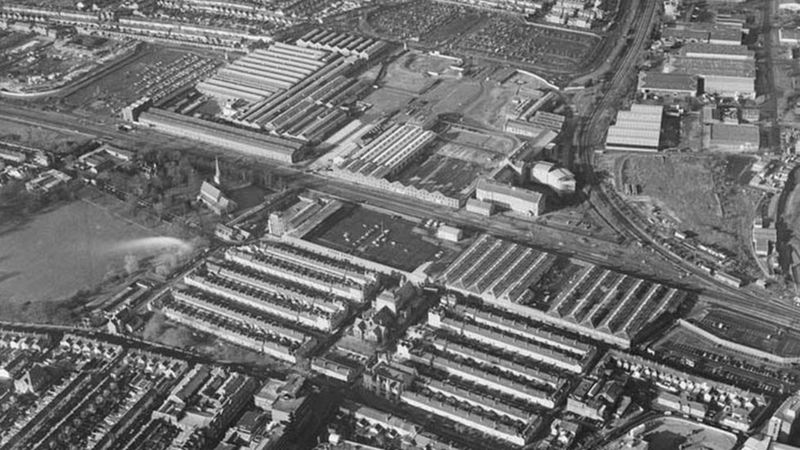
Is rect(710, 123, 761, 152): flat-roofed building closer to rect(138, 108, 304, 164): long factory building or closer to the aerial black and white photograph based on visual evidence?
the aerial black and white photograph

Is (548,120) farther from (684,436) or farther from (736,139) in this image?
(684,436)

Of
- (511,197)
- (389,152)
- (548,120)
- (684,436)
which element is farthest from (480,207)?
(684,436)

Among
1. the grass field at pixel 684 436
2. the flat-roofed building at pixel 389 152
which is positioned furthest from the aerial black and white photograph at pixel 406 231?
the flat-roofed building at pixel 389 152

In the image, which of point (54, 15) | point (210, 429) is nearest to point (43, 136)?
point (54, 15)

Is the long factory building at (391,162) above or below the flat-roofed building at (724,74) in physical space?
below

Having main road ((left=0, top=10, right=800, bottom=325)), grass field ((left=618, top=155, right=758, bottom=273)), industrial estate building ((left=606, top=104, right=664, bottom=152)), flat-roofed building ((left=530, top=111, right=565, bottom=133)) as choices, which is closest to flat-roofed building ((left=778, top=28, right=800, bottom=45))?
main road ((left=0, top=10, right=800, bottom=325))

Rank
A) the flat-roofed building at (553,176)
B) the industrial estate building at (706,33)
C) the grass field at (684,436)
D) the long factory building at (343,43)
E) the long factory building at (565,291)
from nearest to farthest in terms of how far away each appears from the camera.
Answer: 1. the grass field at (684,436)
2. the long factory building at (565,291)
3. the flat-roofed building at (553,176)
4. the industrial estate building at (706,33)
5. the long factory building at (343,43)

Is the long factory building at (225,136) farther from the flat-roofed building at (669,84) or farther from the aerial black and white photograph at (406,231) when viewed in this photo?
the flat-roofed building at (669,84)
